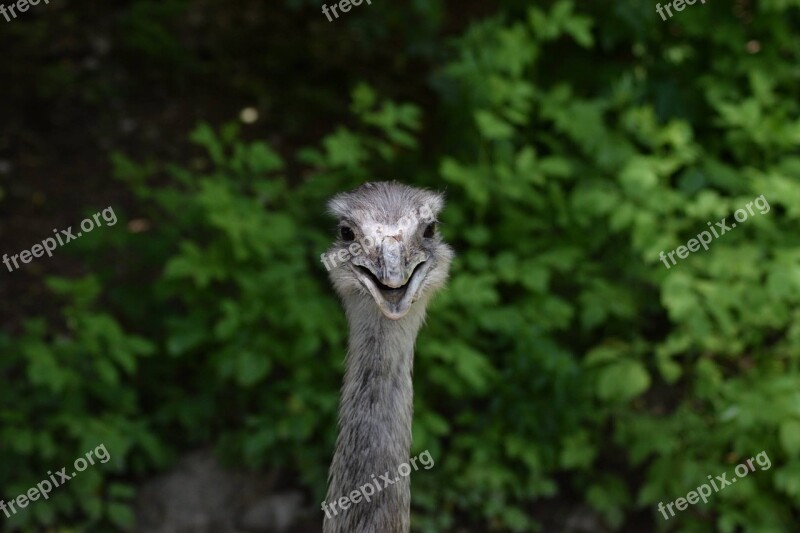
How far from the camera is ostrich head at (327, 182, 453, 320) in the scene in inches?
91.8

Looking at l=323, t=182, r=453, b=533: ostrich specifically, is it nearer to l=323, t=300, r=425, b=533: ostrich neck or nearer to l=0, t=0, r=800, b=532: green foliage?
l=323, t=300, r=425, b=533: ostrich neck

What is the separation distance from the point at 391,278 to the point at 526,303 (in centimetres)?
196

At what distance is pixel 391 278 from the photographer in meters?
2.30

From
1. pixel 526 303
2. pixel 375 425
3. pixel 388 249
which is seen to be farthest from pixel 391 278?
pixel 526 303

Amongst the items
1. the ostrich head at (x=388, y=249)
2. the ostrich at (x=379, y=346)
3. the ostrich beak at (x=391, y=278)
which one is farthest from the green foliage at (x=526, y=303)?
the ostrich beak at (x=391, y=278)

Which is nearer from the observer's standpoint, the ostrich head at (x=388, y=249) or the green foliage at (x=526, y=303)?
the ostrich head at (x=388, y=249)

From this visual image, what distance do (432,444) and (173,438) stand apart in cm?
116

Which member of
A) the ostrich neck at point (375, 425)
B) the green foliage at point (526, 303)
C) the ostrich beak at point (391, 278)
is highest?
the green foliage at point (526, 303)

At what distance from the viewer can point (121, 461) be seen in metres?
4.07

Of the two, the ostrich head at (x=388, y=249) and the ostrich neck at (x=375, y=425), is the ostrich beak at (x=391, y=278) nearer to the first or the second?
the ostrich head at (x=388, y=249)

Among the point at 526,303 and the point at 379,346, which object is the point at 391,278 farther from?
the point at 526,303

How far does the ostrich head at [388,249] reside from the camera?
7.65ft

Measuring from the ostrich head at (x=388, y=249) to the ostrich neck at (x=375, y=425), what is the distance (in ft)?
0.27

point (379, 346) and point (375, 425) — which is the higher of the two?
point (379, 346)
